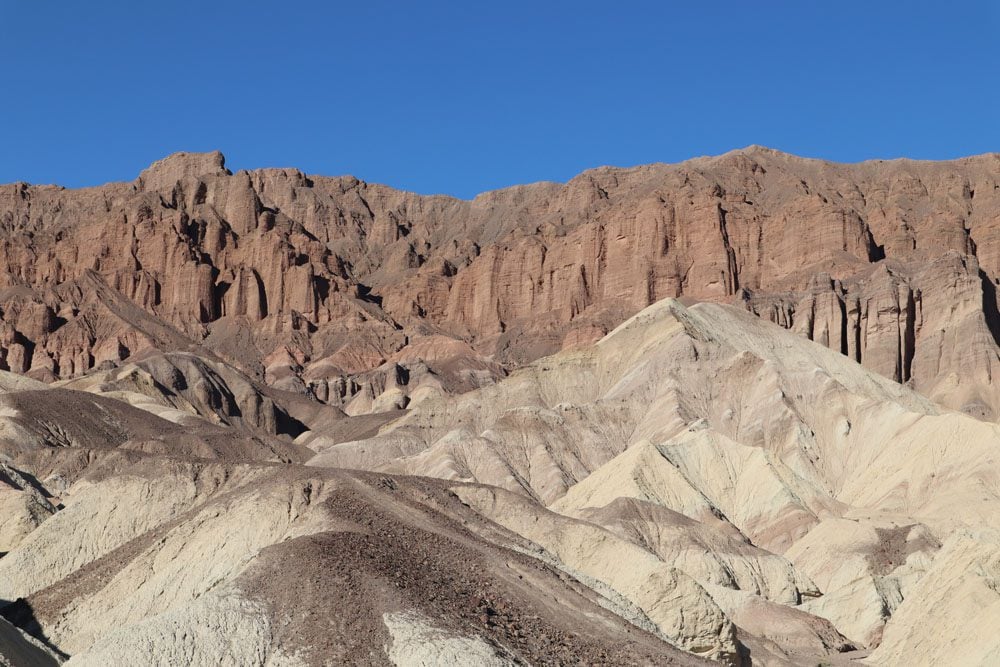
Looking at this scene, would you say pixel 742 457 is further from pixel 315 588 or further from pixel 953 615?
pixel 315 588

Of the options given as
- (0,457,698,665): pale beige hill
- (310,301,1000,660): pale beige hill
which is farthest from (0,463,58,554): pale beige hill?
(310,301,1000,660): pale beige hill

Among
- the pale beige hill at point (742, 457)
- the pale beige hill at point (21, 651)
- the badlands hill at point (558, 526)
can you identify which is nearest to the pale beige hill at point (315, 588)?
the badlands hill at point (558, 526)

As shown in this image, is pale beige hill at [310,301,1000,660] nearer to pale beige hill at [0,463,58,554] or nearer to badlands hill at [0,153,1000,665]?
badlands hill at [0,153,1000,665]

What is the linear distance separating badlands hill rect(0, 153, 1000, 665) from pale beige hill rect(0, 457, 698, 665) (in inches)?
4.6

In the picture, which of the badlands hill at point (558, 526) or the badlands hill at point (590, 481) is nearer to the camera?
the badlands hill at point (558, 526)

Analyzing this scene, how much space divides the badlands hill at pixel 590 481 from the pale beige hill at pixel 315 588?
116 millimetres

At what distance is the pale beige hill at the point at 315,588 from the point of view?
1510 inches

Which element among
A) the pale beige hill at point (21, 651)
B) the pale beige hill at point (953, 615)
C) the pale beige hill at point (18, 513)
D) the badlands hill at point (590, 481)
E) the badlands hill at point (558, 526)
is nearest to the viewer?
the pale beige hill at point (21, 651)

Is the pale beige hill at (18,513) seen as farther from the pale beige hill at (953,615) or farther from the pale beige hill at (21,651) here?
the pale beige hill at (953,615)

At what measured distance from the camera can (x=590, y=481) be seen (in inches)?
3782

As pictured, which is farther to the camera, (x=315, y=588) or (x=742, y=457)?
(x=742, y=457)

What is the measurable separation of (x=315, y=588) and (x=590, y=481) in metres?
56.3

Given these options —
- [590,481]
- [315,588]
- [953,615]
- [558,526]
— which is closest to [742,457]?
[590,481]

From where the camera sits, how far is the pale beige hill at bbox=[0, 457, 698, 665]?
3834cm
